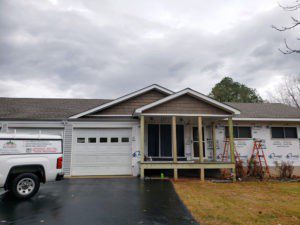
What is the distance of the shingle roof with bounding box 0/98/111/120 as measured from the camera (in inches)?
464

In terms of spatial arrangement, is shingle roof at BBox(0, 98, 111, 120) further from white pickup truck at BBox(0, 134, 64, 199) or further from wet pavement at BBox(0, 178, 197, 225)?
wet pavement at BBox(0, 178, 197, 225)

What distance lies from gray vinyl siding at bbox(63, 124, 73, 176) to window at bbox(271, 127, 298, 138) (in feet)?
38.2

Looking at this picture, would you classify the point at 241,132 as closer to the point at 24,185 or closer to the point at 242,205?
the point at 242,205

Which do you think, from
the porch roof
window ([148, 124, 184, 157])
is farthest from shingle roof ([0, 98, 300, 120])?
window ([148, 124, 184, 157])

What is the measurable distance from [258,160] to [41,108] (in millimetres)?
13446

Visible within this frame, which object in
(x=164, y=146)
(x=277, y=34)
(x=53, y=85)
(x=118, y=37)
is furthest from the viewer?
(x=53, y=85)

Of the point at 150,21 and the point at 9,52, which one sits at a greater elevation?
the point at 150,21

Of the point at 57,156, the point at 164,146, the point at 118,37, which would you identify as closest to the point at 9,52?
the point at 118,37

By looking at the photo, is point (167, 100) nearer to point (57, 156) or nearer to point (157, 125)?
point (157, 125)

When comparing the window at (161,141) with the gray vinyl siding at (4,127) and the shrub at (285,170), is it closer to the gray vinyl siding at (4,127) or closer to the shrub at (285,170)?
the shrub at (285,170)

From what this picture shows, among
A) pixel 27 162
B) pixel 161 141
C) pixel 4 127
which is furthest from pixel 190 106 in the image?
pixel 4 127

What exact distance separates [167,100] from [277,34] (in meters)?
6.11

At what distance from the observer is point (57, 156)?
7.10m

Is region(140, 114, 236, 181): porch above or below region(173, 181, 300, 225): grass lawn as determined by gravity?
above
